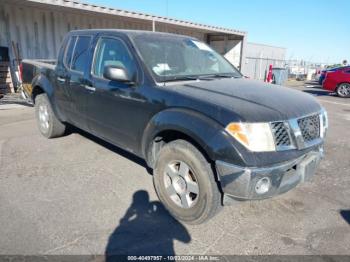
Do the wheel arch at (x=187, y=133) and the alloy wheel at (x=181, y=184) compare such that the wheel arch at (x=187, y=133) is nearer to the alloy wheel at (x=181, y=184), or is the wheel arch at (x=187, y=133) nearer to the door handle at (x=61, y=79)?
the alloy wheel at (x=181, y=184)

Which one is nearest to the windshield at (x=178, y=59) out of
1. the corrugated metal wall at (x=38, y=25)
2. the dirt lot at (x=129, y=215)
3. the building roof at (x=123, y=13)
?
the dirt lot at (x=129, y=215)

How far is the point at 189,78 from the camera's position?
3439mm

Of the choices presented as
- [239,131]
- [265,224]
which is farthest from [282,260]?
[239,131]

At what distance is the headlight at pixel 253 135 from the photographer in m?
2.45

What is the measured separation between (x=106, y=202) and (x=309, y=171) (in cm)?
221

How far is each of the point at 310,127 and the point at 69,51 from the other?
3.73 meters

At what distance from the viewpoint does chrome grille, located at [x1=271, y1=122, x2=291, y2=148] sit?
2.54 meters

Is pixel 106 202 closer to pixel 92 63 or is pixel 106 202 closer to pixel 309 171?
pixel 92 63

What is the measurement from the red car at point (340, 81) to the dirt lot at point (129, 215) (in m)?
11.5

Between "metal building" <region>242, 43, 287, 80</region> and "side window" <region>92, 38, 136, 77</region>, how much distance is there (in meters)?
17.1

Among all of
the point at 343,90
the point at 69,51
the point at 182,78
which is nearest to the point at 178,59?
the point at 182,78

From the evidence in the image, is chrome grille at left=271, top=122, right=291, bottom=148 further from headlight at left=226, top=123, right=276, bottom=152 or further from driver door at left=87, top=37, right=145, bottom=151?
driver door at left=87, top=37, right=145, bottom=151

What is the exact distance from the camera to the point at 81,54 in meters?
4.33

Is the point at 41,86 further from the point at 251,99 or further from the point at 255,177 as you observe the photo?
the point at 255,177
